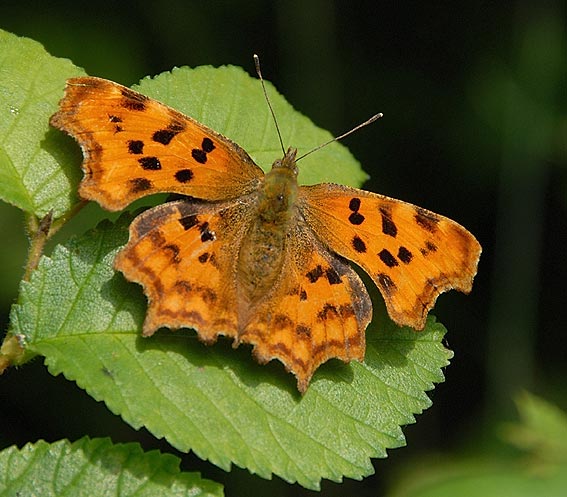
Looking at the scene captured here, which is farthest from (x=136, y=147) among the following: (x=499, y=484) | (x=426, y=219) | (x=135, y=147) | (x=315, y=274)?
(x=499, y=484)

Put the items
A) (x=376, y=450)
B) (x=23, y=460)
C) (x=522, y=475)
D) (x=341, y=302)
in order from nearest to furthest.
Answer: (x=522, y=475) < (x=23, y=460) < (x=376, y=450) < (x=341, y=302)

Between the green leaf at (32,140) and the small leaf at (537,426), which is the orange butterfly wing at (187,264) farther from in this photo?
the small leaf at (537,426)

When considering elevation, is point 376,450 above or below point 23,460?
above

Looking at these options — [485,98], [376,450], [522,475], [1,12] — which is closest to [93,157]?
[376,450]

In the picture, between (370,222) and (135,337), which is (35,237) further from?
(370,222)

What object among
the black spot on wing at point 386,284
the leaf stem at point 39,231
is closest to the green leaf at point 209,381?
the leaf stem at point 39,231

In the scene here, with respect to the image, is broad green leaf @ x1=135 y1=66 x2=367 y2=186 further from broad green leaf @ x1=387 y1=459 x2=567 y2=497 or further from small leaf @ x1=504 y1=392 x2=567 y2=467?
A: small leaf @ x1=504 y1=392 x2=567 y2=467
